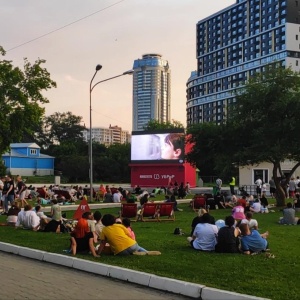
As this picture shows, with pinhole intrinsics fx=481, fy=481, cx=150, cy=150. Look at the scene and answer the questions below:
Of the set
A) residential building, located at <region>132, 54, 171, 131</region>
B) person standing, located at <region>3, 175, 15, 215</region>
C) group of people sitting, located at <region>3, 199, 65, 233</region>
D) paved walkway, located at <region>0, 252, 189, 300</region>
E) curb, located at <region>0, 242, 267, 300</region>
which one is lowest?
paved walkway, located at <region>0, 252, 189, 300</region>

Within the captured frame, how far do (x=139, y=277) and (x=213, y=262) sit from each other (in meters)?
1.97

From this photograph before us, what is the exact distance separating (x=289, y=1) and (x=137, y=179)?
8666 centimetres

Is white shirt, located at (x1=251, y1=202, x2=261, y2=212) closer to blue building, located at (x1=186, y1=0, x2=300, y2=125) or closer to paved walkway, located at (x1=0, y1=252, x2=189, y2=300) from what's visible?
paved walkway, located at (x1=0, y1=252, x2=189, y2=300)

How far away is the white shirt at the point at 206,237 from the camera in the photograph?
445 inches

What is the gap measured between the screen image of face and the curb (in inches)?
1739

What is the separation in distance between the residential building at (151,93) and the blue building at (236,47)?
10.3 m

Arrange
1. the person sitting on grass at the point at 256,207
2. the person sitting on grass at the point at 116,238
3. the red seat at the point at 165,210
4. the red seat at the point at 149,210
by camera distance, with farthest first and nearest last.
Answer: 1. the person sitting on grass at the point at 256,207
2. the red seat at the point at 165,210
3. the red seat at the point at 149,210
4. the person sitting on grass at the point at 116,238

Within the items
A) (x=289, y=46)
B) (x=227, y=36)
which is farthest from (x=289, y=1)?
(x=227, y=36)

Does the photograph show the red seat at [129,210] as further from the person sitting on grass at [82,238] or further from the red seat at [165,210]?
the person sitting on grass at [82,238]

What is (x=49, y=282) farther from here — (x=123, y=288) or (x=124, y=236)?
(x=124, y=236)

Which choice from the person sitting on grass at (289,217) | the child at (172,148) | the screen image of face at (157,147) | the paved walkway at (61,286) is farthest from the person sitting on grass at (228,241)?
the child at (172,148)

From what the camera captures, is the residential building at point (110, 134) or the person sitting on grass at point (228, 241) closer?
the person sitting on grass at point (228, 241)

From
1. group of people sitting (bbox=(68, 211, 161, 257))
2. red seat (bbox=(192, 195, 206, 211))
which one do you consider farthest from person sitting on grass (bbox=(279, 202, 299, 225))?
group of people sitting (bbox=(68, 211, 161, 257))

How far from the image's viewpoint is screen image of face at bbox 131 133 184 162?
55469 mm
